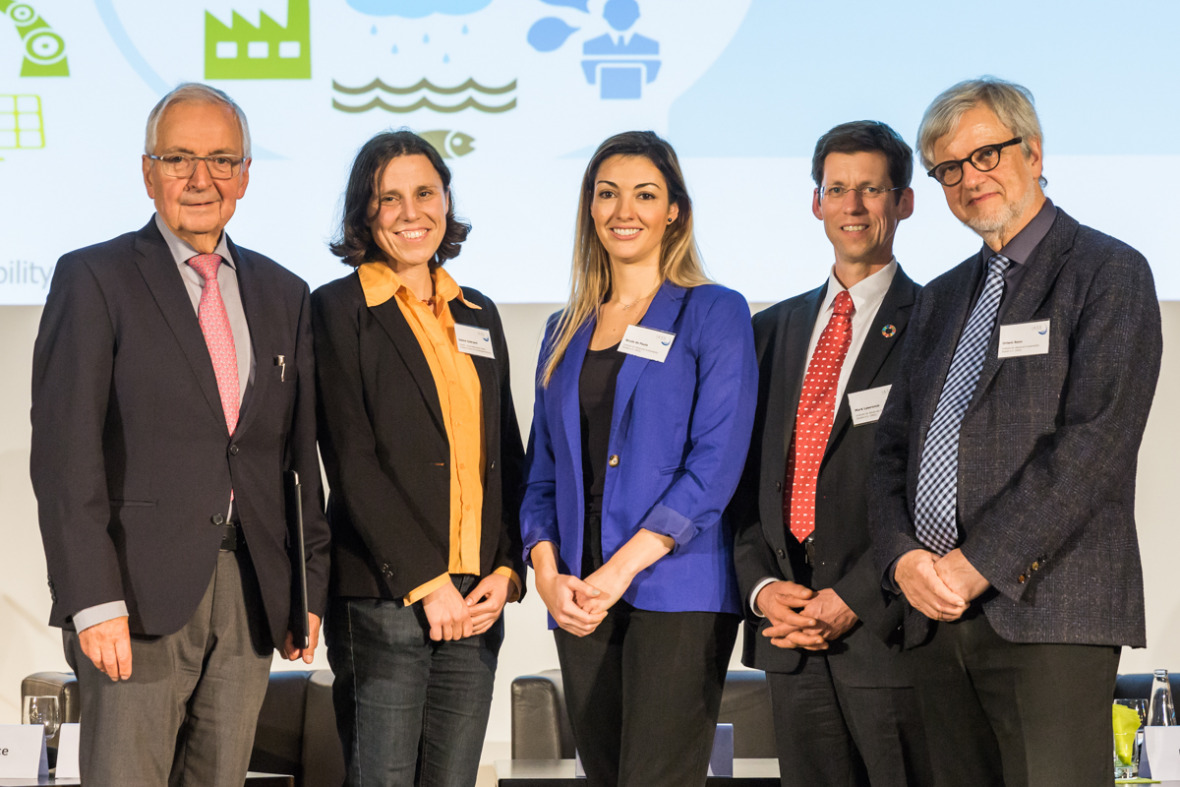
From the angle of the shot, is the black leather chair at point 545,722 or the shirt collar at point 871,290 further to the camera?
the black leather chair at point 545,722

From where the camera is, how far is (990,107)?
2.22 m

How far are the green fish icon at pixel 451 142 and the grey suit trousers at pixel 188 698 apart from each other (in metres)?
2.14

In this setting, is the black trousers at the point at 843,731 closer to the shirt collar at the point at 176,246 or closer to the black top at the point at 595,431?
the black top at the point at 595,431

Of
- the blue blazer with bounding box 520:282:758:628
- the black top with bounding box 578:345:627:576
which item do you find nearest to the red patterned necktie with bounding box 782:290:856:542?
the blue blazer with bounding box 520:282:758:628

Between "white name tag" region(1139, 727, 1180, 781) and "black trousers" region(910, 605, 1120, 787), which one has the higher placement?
"black trousers" region(910, 605, 1120, 787)

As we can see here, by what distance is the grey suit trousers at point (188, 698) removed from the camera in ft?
6.98

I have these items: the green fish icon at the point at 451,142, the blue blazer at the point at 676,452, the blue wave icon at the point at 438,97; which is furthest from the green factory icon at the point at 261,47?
the blue blazer at the point at 676,452

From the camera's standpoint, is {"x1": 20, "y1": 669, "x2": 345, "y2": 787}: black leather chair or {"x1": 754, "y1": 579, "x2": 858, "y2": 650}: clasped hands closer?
{"x1": 754, "y1": 579, "x2": 858, "y2": 650}: clasped hands

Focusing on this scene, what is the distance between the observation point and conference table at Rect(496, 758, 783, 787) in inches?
118

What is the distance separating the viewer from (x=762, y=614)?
2.43m

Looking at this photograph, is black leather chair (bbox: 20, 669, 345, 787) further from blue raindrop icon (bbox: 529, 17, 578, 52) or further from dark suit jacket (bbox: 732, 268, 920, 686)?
blue raindrop icon (bbox: 529, 17, 578, 52)

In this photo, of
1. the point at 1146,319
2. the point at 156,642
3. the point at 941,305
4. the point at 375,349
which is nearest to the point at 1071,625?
the point at 1146,319

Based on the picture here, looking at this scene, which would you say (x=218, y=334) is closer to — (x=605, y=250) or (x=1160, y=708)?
(x=605, y=250)

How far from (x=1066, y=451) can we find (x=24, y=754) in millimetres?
2888
